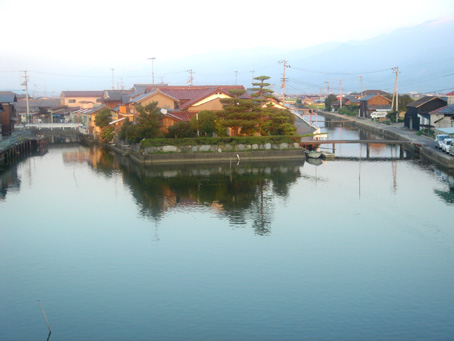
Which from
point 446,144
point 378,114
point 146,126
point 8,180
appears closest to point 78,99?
point 378,114

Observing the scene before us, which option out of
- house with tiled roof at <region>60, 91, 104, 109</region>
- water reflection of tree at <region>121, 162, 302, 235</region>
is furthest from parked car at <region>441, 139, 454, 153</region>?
house with tiled roof at <region>60, 91, 104, 109</region>

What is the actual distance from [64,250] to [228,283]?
503cm

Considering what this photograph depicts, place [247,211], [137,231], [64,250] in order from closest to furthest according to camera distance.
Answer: [64,250] < [137,231] < [247,211]

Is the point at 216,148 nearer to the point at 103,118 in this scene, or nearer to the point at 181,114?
the point at 181,114

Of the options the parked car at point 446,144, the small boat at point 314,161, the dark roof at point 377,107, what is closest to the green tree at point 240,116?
the small boat at point 314,161

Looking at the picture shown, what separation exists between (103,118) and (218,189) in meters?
21.9

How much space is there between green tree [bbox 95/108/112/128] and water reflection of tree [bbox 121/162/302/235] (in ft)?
45.1

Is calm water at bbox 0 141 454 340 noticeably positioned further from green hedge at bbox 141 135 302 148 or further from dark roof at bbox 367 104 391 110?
dark roof at bbox 367 104 391 110

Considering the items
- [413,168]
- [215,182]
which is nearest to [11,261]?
[215,182]

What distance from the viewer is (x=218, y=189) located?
71.6 ft

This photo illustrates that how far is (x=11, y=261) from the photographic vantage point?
13055mm

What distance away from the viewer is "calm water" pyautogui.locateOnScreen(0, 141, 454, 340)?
9781mm

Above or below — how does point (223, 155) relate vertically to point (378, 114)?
below

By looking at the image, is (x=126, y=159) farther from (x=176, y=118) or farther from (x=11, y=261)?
(x=11, y=261)
